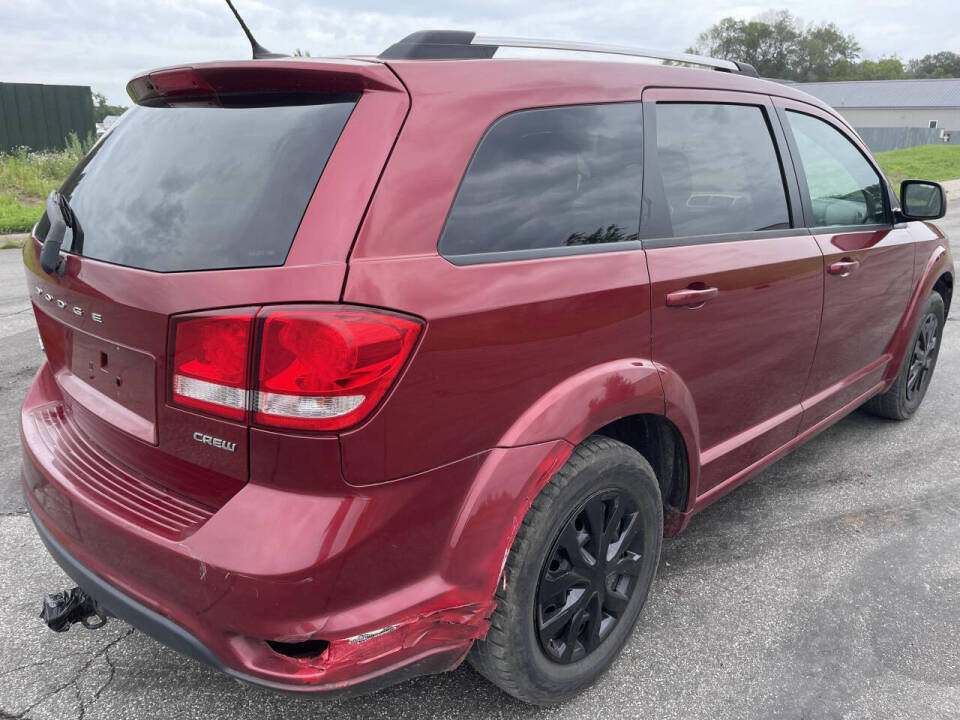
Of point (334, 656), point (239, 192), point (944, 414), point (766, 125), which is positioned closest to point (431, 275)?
point (239, 192)

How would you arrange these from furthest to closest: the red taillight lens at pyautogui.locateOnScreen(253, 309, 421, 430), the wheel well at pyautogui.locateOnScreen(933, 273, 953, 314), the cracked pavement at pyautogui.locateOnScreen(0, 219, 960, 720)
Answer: the wheel well at pyautogui.locateOnScreen(933, 273, 953, 314) < the cracked pavement at pyautogui.locateOnScreen(0, 219, 960, 720) < the red taillight lens at pyautogui.locateOnScreen(253, 309, 421, 430)

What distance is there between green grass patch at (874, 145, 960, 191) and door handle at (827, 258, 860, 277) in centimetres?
1960

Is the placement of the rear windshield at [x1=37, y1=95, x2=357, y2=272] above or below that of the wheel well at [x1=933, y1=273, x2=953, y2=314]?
above

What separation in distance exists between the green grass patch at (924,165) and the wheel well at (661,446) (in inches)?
816

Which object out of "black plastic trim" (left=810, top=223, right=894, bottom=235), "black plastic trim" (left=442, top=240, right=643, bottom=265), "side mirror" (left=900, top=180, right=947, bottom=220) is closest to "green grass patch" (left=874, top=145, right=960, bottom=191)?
"side mirror" (left=900, top=180, right=947, bottom=220)

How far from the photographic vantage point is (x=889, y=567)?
2.92 m

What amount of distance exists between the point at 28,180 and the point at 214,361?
16.0 m

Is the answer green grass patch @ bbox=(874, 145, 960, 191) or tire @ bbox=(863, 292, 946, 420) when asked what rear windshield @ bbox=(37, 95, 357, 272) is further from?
green grass patch @ bbox=(874, 145, 960, 191)

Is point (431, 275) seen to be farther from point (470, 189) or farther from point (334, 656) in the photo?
point (334, 656)

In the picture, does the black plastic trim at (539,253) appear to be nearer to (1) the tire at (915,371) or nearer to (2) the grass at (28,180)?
(1) the tire at (915,371)

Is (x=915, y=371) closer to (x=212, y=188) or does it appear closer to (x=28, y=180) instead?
(x=212, y=188)

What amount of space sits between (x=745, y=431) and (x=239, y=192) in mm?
1948

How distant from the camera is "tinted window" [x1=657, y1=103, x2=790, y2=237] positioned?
2385mm

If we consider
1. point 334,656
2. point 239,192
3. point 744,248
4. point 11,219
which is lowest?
point 11,219
